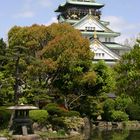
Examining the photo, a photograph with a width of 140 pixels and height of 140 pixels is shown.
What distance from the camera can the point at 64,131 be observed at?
34.2m

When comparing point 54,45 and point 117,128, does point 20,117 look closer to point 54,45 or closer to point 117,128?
point 54,45

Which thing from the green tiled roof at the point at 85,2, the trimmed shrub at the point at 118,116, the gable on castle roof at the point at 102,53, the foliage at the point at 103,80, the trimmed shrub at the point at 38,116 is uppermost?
the green tiled roof at the point at 85,2

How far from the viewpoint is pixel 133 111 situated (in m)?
48.5

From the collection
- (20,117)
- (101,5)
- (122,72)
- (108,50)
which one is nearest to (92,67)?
(122,72)

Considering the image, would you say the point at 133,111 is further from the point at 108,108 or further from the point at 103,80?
the point at 103,80

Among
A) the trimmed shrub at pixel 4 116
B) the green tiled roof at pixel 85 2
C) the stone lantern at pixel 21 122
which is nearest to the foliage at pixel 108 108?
the trimmed shrub at pixel 4 116

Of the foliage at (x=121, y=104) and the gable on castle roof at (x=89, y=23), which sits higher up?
the gable on castle roof at (x=89, y=23)

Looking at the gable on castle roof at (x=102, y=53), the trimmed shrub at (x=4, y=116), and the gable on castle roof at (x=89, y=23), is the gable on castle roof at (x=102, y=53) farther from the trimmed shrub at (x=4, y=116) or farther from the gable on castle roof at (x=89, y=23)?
the trimmed shrub at (x=4, y=116)

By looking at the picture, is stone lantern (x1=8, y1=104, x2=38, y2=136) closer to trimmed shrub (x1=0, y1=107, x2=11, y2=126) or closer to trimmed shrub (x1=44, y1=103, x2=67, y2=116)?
trimmed shrub (x1=0, y1=107, x2=11, y2=126)

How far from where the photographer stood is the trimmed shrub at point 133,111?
159 ft

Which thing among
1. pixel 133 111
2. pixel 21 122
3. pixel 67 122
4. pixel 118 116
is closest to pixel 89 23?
pixel 133 111

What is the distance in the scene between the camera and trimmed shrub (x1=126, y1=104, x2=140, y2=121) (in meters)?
48.5

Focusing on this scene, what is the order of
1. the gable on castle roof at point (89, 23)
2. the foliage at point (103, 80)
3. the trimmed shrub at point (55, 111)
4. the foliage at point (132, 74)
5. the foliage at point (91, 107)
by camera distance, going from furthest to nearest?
1. the gable on castle roof at point (89, 23)
2. the foliage at point (91, 107)
3. the foliage at point (103, 80)
4. the trimmed shrub at point (55, 111)
5. the foliage at point (132, 74)

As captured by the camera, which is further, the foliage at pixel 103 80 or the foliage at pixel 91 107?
the foliage at pixel 91 107
